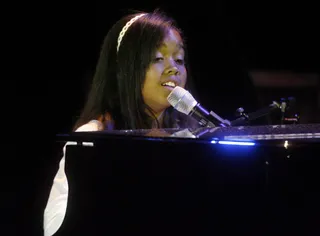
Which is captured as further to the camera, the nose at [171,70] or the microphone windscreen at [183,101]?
the nose at [171,70]

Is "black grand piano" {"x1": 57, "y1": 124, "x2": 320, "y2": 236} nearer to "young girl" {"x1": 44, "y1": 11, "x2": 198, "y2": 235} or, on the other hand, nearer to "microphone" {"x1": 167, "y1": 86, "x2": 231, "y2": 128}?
"microphone" {"x1": 167, "y1": 86, "x2": 231, "y2": 128}

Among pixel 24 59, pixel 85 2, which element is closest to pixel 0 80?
pixel 24 59

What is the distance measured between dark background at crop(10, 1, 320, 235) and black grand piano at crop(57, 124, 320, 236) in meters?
1.33

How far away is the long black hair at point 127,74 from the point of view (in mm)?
1409

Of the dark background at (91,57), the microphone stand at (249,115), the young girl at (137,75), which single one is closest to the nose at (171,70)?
the young girl at (137,75)

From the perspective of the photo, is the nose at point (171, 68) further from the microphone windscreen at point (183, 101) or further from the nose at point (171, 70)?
the microphone windscreen at point (183, 101)

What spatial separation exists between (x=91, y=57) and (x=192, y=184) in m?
1.53

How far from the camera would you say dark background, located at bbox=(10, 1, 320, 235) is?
7.00 ft

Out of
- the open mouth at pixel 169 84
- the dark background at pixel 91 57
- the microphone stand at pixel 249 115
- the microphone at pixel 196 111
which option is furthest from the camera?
the dark background at pixel 91 57

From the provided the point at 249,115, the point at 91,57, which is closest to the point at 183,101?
the point at 249,115

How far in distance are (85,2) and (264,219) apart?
1693 mm

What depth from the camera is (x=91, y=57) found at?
7.17 ft

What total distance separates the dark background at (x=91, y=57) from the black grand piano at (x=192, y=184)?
1.33m

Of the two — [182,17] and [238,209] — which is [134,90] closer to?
[238,209]
